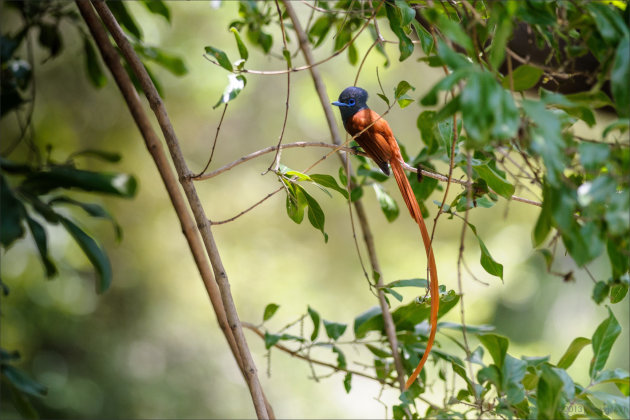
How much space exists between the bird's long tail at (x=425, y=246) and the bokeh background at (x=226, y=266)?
2.02 metres

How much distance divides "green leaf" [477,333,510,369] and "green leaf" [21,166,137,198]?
1.60 ft

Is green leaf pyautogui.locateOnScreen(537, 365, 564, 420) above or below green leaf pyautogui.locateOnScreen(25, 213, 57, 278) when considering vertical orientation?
below

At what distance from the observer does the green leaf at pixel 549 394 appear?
582 mm

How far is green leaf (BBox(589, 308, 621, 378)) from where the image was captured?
69cm

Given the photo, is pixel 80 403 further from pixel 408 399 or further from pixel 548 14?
pixel 548 14

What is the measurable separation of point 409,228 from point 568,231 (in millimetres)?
3150

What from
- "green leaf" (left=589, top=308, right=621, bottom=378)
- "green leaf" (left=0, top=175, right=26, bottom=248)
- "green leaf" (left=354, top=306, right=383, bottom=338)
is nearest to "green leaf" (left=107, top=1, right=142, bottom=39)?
"green leaf" (left=0, top=175, right=26, bottom=248)

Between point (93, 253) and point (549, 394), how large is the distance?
57 centimetres

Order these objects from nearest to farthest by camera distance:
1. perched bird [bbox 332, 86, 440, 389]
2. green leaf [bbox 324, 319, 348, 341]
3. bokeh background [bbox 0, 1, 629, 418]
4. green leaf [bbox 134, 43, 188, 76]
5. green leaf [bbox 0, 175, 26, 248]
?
green leaf [bbox 0, 175, 26, 248]
perched bird [bbox 332, 86, 440, 389]
green leaf [bbox 324, 319, 348, 341]
green leaf [bbox 134, 43, 188, 76]
bokeh background [bbox 0, 1, 629, 418]

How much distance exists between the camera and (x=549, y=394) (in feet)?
1.91

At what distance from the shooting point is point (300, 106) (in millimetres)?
3168

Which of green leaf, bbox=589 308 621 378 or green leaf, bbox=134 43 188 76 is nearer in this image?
green leaf, bbox=589 308 621 378

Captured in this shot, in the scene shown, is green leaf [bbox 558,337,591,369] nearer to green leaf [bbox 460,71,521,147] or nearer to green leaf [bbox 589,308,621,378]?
green leaf [bbox 589,308,621,378]

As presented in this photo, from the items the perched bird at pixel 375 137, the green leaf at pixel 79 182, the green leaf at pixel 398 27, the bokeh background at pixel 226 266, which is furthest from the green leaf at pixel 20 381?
the bokeh background at pixel 226 266
